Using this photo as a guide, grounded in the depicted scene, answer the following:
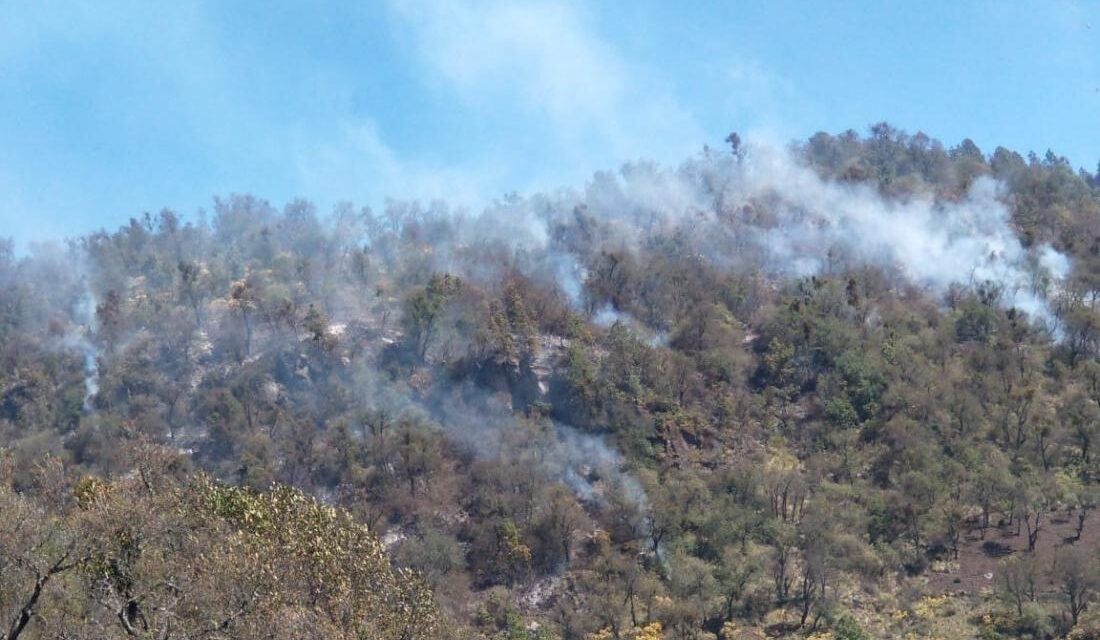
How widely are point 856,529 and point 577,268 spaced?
40.1 m

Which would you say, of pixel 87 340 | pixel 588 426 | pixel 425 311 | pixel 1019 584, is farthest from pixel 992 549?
pixel 87 340

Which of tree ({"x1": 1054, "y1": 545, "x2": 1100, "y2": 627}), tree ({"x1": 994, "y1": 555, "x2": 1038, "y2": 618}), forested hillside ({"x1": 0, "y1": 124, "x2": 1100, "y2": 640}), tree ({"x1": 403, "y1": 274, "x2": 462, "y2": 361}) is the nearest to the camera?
forested hillside ({"x1": 0, "y1": 124, "x2": 1100, "y2": 640})

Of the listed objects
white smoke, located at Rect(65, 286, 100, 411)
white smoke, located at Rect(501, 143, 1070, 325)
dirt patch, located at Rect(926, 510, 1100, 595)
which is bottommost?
dirt patch, located at Rect(926, 510, 1100, 595)

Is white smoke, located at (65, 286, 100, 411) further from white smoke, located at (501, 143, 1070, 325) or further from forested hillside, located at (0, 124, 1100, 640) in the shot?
white smoke, located at (501, 143, 1070, 325)

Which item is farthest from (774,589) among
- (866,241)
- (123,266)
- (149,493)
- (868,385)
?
(123,266)

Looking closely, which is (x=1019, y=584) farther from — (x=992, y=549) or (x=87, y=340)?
(x=87, y=340)

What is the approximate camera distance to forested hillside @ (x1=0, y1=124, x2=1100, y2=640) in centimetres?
2519

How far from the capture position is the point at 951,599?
1929 inches

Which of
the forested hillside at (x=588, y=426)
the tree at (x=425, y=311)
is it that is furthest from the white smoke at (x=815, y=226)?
the tree at (x=425, y=311)

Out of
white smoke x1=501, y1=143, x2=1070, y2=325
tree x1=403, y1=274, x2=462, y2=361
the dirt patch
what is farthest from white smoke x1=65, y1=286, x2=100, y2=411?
the dirt patch

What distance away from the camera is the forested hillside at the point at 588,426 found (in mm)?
25188

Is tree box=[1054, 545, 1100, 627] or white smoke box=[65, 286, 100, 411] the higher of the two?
white smoke box=[65, 286, 100, 411]

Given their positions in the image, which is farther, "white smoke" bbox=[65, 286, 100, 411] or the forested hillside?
"white smoke" bbox=[65, 286, 100, 411]

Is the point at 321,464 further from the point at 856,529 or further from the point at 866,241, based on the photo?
the point at 866,241
